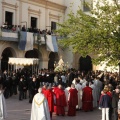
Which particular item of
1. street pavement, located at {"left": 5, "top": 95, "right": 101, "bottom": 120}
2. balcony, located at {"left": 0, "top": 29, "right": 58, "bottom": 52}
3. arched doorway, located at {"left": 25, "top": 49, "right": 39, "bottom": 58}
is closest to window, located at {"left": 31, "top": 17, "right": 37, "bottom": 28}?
balcony, located at {"left": 0, "top": 29, "right": 58, "bottom": 52}

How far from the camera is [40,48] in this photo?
1475 inches

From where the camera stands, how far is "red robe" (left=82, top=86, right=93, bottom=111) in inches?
703

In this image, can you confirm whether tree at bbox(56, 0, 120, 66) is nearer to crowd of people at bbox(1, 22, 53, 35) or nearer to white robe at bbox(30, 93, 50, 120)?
white robe at bbox(30, 93, 50, 120)

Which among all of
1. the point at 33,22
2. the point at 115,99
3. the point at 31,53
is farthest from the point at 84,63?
the point at 115,99

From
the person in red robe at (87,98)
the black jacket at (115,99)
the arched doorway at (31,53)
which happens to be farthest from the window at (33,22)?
the black jacket at (115,99)

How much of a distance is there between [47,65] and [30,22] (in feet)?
18.0

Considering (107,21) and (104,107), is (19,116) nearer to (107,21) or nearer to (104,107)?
(104,107)

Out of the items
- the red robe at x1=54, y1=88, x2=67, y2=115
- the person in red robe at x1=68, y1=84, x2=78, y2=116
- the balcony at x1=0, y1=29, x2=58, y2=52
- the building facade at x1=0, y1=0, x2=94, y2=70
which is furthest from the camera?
the building facade at x1=0, y1=0, x2=94, y2=70

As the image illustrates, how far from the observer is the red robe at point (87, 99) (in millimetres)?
17859

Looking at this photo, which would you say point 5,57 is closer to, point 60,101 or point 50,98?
point 60,101

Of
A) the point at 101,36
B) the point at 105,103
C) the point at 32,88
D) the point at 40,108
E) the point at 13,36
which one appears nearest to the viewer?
the point at 40,108

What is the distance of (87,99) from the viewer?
18031mm

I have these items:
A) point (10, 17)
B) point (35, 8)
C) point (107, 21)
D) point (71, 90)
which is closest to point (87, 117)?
point (71, 90)

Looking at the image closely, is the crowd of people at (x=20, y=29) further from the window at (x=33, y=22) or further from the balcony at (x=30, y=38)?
the window at (x=33, y=22)
